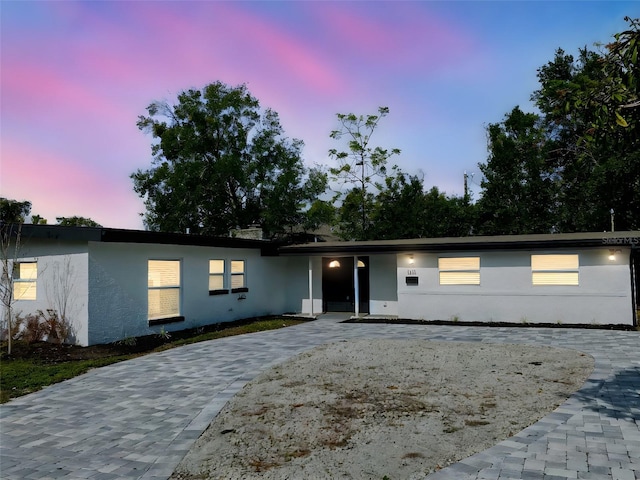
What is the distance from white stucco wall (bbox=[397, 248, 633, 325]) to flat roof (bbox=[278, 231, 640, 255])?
0.45 m

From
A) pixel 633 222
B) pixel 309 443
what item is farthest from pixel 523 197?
pixel 309 443

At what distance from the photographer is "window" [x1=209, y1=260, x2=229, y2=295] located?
590 inches

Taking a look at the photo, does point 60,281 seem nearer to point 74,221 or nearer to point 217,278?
point 217,278

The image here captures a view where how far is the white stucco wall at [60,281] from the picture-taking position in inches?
425

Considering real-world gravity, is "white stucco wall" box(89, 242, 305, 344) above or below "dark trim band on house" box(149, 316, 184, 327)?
above

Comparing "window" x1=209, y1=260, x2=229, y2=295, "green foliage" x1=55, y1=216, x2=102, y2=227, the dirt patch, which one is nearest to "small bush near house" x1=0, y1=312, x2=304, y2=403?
"window" x1=209, y1=260, x2=229, y2=295

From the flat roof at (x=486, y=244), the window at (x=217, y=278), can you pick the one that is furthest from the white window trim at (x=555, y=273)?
the window at (x=217, y=278)

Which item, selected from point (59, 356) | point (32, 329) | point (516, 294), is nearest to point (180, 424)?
point (59, 356)

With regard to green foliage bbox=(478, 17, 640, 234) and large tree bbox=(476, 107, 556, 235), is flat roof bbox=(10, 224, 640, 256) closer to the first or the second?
green foliage bbox=(478, 17, 640, 234)

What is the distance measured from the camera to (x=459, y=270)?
15156 mm

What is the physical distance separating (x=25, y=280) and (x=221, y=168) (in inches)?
699

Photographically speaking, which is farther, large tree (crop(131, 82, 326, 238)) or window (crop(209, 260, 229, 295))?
large tree (crop(131, 82, 326, 238))

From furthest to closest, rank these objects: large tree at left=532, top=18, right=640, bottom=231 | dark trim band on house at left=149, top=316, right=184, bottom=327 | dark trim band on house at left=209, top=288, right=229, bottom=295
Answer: dark trim band on house at left=209, top=288, right=229, bottom=295, dark trim band on house at left=149, top=316, right=184, bottom=327, large tree at left=532, top=18, right=640, bottom=231

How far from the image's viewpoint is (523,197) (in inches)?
1096
